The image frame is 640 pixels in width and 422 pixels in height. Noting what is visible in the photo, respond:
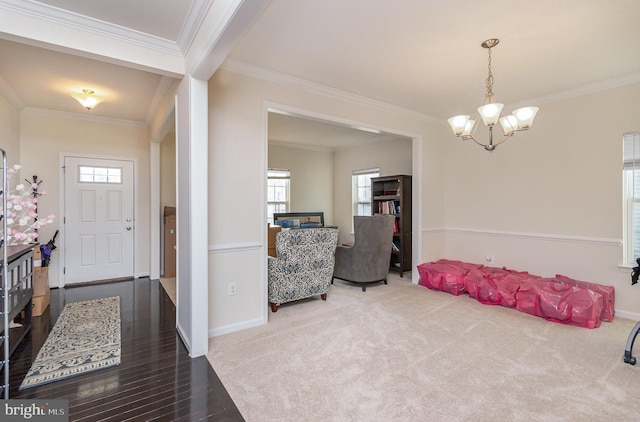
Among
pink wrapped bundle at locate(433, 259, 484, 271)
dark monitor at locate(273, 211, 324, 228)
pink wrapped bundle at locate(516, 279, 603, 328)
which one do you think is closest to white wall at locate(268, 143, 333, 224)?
dark monitor at locate(273, 211, 324, 228)

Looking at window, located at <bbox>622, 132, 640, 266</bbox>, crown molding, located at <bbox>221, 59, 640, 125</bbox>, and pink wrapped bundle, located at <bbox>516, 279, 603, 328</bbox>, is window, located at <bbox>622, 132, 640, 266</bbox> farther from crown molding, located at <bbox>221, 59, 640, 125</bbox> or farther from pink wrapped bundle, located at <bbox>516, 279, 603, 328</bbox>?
pink wrapped bundle, located at <bbox>516, 279, 603, 328</bbox>

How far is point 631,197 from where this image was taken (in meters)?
3.34

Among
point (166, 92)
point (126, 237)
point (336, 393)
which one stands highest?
point (166, 92)

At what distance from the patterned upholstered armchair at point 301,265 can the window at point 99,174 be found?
128 inches

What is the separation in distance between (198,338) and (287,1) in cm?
262

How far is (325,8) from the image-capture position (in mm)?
2129

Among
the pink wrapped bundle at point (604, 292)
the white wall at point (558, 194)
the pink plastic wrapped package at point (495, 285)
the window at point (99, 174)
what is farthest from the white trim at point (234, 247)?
the pink wrapped bundle at point (604, 292)

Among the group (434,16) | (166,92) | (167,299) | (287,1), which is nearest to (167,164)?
(166,92)

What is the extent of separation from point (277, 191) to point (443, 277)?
3.86 metres

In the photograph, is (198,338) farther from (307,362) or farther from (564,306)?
(564,306)

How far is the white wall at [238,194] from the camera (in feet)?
9.37

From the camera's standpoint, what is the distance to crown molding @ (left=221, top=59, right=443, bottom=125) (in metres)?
2.98

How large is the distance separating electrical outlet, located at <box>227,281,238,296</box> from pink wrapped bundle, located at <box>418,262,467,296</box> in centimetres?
279

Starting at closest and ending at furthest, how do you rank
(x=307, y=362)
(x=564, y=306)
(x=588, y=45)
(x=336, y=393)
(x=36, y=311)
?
(x=336, y=393) → (x=307, y=362) → (x=588, y=45) → (x=564, y=306) → (x=36, y=311)
